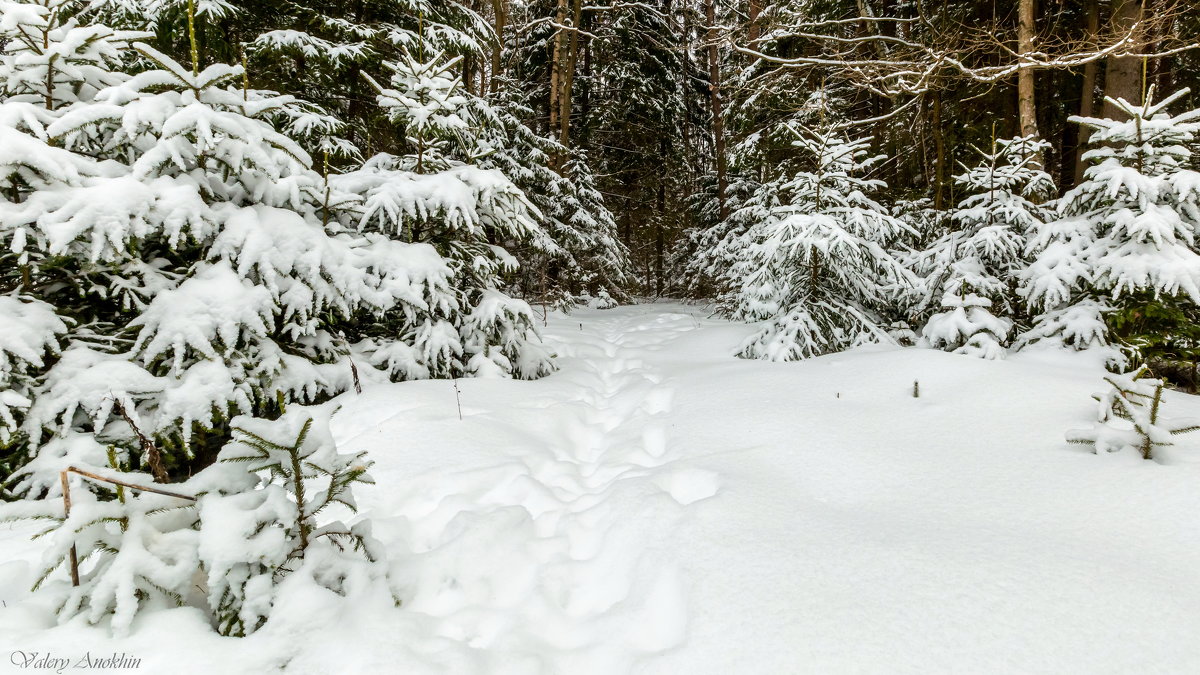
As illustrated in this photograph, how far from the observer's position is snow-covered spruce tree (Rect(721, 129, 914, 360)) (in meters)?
5.50

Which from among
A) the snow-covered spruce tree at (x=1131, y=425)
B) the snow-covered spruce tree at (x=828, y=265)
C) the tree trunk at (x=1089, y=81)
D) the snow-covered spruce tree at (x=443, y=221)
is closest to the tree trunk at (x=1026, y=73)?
the snow-covered spruce tree at (x=828, y=265)

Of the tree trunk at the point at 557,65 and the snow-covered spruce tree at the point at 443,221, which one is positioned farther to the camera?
the tree trunk at the point at 557,65

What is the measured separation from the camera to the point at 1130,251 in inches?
161

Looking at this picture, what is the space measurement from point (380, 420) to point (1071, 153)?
13.6m

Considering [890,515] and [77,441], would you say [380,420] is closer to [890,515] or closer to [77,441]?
[77,441]

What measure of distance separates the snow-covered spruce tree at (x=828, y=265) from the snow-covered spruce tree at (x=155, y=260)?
454 centimetres

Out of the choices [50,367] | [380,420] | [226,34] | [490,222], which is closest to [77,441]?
[50,367]

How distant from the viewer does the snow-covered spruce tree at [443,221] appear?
14.3 ft

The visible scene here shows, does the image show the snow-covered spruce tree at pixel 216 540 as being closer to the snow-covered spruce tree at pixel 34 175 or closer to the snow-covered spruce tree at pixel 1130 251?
the snow-covered spruce tree at pixel 34 175

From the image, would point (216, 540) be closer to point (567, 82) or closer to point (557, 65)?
point (567, 82)

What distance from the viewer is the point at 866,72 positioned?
21.1ft

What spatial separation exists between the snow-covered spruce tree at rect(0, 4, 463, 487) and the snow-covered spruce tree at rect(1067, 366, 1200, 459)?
4420 mm

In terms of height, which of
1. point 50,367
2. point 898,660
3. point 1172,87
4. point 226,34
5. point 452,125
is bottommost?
point 898,660

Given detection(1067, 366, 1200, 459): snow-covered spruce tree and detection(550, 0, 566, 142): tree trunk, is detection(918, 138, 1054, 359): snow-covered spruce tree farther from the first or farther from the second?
detection(550, 0, 566, 142): tree trunk
